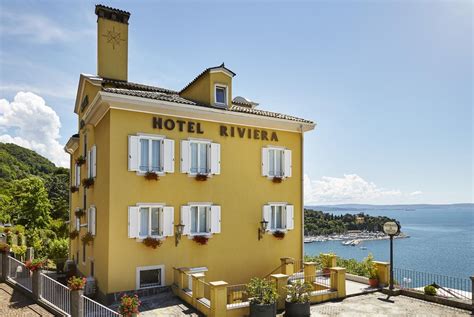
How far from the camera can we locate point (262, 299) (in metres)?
11.8

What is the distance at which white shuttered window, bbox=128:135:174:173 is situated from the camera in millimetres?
14016

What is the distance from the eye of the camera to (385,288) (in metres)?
15.8

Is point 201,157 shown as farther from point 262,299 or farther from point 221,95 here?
point 262,299

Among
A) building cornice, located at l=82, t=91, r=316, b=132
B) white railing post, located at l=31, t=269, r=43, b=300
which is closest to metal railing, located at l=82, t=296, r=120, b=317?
white railing post, located at l=31, t=269, r=43, b=300

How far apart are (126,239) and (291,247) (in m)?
8.65

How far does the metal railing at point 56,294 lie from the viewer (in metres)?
11.6

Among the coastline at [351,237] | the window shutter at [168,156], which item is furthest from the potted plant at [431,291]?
the coastline at [351,237]

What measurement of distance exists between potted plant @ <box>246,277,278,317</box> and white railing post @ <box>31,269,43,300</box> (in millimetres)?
7985

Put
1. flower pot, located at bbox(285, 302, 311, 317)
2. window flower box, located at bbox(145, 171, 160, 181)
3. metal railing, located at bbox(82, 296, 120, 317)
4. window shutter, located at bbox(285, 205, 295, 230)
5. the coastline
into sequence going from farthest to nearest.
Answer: the coastline < window shutter, located at bbox(285, 205, 295, 230) < window flower box, located at bbox(145, 171, 160, 181) < flower pot, located at bbox(285, 302, 311, 317) < metal railing, located at bbox(82, 296, 120, 317)

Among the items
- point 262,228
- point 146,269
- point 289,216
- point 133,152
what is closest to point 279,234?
point 262,228

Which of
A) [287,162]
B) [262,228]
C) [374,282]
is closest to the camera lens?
[374,282]

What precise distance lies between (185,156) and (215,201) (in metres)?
2.57

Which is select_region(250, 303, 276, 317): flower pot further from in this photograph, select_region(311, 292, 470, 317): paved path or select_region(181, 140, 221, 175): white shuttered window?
select_region(181, 140, 221, 175): white shuttered window

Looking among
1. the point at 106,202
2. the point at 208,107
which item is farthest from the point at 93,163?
the point at 208,107
